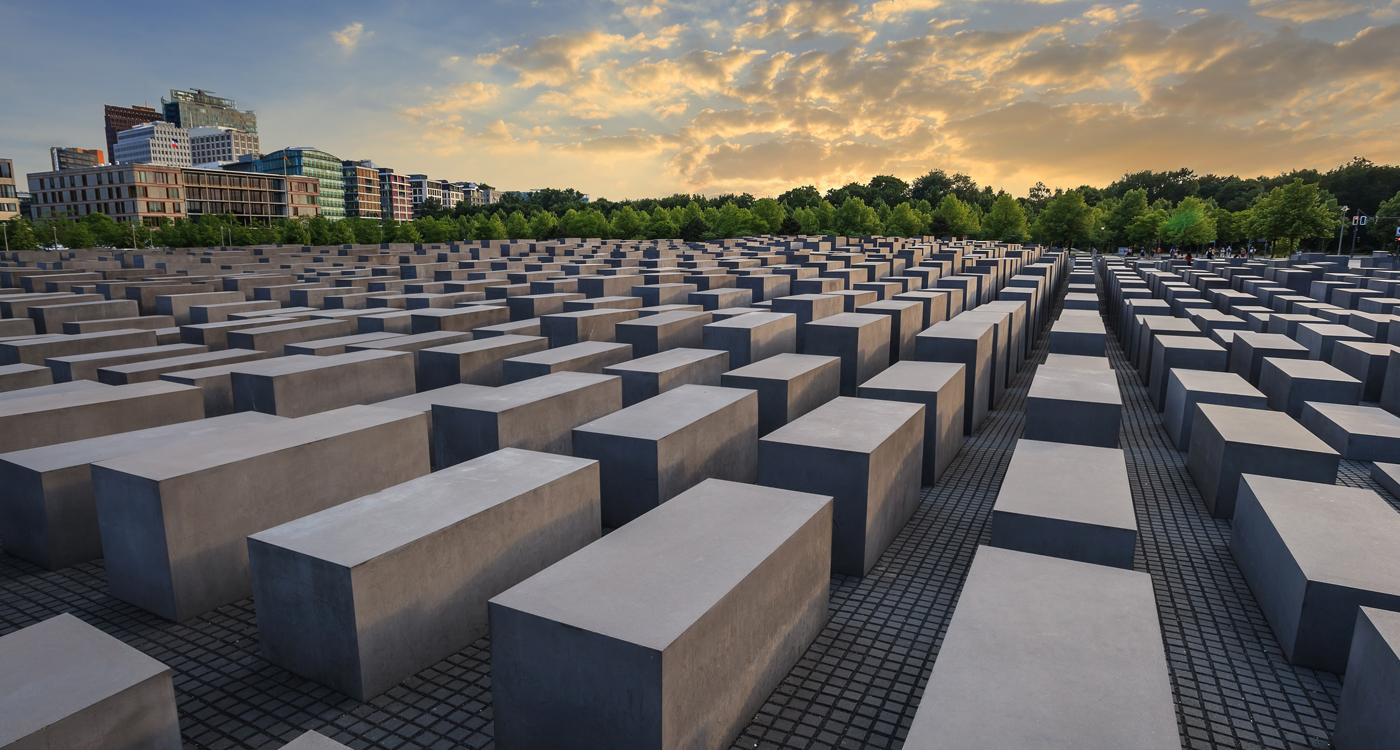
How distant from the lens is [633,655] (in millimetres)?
4133

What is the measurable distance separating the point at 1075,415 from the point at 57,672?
10450 millimetres

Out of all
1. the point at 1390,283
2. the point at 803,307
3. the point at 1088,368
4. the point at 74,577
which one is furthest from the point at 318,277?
the point at 1390,283

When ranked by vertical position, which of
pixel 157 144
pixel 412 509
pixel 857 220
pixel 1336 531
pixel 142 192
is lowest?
pixel 1336 531

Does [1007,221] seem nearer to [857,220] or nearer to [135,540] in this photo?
[857,220]

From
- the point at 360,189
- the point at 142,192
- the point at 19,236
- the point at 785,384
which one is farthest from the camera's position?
the point at 360,189

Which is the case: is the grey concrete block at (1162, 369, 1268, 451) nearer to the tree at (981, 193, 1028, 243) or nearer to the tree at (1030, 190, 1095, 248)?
the tree at (1030, 190, 1095, 248)

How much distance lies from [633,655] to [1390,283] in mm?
33007

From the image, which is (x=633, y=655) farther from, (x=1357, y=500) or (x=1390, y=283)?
(x=1390, y=283)

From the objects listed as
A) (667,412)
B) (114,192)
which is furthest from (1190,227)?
(114,192)

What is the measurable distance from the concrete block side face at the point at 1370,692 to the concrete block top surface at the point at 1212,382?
23.5 ft

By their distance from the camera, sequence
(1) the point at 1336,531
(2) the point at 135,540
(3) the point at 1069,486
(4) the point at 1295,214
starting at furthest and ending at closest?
(4) the point at 1295,214
(3) the point at 1069,486
(2) the point at 135,540
(1) the point at 1336,531

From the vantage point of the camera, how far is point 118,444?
7938mm

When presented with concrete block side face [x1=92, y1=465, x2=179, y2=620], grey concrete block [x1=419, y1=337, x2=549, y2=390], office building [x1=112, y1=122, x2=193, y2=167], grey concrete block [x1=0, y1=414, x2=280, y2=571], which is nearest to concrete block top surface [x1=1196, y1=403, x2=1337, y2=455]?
grey concrete block [x1=419, y1=337, x2=549, y2=390]

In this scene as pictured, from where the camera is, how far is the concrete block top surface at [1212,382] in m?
11.0
